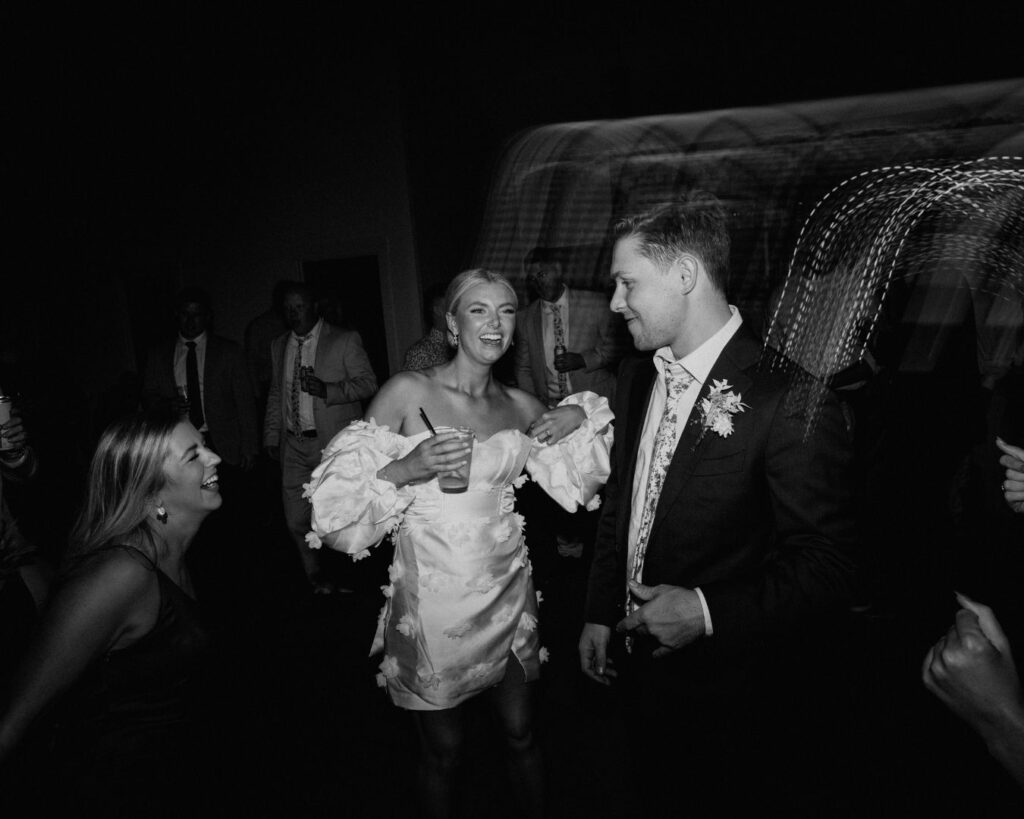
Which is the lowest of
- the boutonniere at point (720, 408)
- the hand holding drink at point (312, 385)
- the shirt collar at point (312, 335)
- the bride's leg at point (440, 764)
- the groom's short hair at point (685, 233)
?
the bride's leg at point (440, 764)

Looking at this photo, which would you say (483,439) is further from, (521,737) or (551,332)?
(551,332)

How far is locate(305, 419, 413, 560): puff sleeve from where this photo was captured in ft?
6.96

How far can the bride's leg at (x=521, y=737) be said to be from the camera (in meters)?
2.15

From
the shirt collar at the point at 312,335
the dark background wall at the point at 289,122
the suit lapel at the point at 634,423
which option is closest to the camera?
the suit lapel at the point at 634,423

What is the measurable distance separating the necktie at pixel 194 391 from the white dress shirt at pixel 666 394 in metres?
3.87

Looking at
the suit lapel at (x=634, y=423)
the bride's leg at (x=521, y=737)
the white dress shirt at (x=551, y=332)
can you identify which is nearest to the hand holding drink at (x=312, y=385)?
the white dress shirt at (x=551, y=332)

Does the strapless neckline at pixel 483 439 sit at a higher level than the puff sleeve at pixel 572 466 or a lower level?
higher

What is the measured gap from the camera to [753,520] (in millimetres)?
1602

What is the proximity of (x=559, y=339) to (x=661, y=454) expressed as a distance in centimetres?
286

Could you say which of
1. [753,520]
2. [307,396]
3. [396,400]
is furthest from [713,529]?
[307,396]

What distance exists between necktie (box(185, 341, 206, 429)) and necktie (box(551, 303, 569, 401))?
2.49 m

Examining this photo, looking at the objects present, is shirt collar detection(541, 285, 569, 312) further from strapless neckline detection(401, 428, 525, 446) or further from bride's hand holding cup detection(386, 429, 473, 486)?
bride's hand holding cup detection(386, 429, 473, 486)

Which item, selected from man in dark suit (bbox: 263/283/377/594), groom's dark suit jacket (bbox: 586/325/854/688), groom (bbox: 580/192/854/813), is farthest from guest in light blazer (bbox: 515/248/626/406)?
groom's dark suit jacket (bbox: 586/325/854/688)

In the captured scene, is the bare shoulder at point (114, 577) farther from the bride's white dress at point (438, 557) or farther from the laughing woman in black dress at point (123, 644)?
the bride's white dress at point (438, 557)
